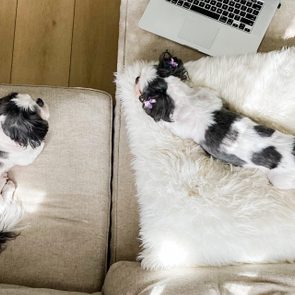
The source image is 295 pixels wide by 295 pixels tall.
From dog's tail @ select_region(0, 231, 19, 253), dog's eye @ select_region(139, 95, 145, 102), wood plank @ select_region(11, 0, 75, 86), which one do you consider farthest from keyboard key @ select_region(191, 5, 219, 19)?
dog's tail @ select_region(0, 231, 19, 253)

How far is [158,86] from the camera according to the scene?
157 cm

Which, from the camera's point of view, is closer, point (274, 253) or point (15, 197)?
point (274, 253)

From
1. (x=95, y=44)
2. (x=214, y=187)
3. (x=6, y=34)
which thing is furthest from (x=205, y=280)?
(x=6, y=34)

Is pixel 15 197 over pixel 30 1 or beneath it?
beneath

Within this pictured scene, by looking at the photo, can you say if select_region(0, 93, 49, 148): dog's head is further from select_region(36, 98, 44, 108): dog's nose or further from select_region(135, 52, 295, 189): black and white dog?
select_region(135, 52, 295, 189): black and white dog

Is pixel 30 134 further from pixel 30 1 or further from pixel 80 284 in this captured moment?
pixel 30 1

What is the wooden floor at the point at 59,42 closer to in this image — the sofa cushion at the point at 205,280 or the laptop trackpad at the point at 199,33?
the laptop trackpad at the point at 199,33

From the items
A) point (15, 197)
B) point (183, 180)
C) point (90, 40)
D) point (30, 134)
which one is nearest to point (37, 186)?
point (15, 197)

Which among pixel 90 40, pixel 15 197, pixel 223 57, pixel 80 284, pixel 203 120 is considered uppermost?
pixel 223 57

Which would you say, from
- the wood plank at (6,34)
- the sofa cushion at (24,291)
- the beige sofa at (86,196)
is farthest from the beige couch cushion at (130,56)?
the wood plank at (6,34)

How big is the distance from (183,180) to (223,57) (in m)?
0.43

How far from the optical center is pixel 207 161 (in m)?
1.50

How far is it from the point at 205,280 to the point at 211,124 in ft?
1.61

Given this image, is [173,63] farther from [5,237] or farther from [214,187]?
[5,237]
